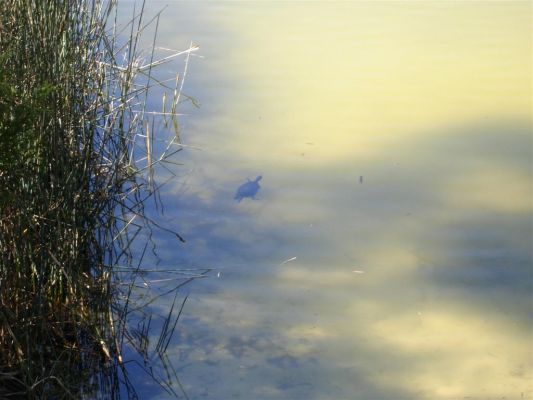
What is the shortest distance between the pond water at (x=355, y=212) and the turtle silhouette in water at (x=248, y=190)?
0.08 ft

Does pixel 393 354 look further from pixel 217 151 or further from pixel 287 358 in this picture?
pixel 217 151

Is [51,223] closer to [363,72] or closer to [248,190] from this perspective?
[248,190]

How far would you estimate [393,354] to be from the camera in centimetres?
225

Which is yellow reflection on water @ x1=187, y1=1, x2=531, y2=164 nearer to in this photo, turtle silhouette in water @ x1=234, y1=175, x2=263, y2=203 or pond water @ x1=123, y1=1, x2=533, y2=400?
pond water @ x1=123, y1=1, x2=533, y2=400

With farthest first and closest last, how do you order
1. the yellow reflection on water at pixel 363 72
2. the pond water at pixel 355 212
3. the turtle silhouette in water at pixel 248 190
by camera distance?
the yellow reflection on water at pixel 363 72 < the turtle silhouette in water at pixel 248 190 < the pond water at pixel 355 212

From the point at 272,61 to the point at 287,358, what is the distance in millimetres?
2356

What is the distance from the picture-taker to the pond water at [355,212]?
2223 mm

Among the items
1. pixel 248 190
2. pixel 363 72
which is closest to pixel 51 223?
pixel 248 190

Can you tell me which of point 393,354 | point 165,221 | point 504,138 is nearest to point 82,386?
point 393,354

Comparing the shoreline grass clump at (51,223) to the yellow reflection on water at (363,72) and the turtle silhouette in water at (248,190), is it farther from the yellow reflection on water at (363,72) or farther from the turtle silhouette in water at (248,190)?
the yellow reflection on water at (363,72)

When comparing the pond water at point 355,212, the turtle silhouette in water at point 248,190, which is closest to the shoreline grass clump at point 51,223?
the pond water at point 355,212

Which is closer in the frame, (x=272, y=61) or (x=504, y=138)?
(x=504, y=138)

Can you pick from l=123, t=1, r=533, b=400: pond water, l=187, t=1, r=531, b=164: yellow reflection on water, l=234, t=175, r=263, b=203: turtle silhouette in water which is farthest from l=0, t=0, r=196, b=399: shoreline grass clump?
l=187, t=1, r=531, b=164: yellow reflection on water

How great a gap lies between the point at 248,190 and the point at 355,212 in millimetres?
388
